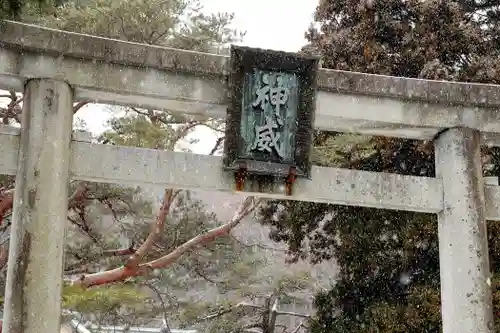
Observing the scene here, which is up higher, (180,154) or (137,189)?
(137,189)

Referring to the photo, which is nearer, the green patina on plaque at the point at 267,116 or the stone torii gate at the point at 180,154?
the stone torii gate at the point at 180,154

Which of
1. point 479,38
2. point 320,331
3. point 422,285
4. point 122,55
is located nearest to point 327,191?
point 122,55

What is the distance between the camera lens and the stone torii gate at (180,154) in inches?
167

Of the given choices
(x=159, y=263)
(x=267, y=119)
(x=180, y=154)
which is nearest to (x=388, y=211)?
(x=159, y=263)

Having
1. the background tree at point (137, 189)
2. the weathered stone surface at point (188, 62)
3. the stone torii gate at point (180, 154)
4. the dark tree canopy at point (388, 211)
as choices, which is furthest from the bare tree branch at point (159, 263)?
the weathered stone surface at point (188, 62)

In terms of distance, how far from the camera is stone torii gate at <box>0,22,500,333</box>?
4254 mm

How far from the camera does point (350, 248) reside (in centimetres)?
823

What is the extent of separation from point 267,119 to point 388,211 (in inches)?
152

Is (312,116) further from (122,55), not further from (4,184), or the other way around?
(4,184)

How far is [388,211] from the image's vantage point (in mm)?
8008

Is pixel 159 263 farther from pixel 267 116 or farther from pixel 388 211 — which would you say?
pixel 267 116

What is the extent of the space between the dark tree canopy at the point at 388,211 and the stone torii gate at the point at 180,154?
248 centimetres

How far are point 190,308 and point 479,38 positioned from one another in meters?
7.54

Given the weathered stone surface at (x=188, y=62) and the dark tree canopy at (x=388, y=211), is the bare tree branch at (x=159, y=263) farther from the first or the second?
the weathered stone surface at (x=188, y=62)
